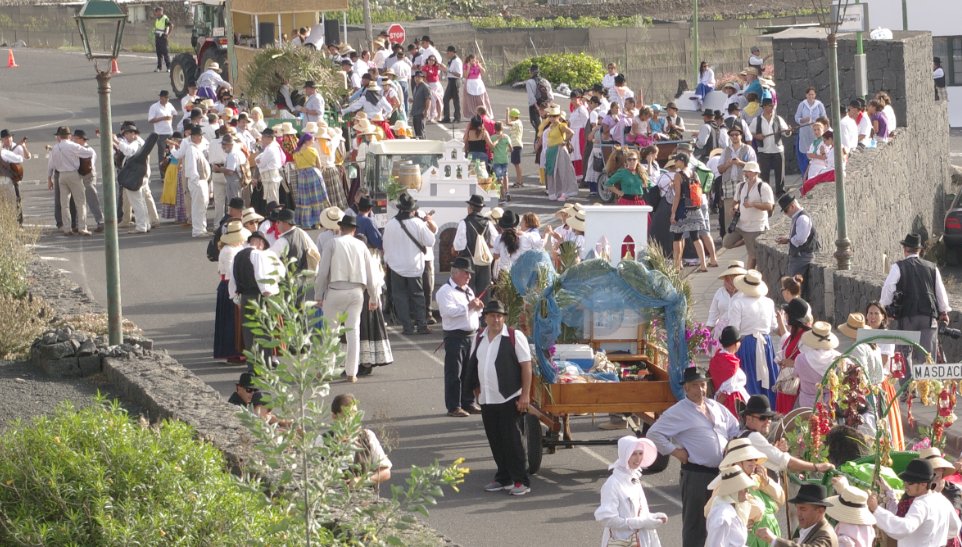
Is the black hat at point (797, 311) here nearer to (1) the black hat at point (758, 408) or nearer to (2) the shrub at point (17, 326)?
(1) the black hat at point (758, 408)

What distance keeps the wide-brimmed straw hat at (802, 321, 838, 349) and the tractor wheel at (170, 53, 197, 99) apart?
2642cm

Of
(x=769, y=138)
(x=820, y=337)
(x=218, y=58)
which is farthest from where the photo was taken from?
(x=218, y=58)

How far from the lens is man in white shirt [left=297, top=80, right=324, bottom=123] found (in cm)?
2691

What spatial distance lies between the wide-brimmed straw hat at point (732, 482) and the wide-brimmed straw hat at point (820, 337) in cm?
400

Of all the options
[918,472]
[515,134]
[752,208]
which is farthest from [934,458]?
[515,134]

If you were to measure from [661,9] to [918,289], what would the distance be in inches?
1756

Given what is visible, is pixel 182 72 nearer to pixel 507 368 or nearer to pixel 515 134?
pixel 515 134

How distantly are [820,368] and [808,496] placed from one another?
14.1 feet

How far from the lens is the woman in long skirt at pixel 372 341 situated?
16281 mm

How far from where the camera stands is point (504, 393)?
12.5 meters

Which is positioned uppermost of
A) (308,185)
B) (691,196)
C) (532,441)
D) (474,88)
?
(474,88)

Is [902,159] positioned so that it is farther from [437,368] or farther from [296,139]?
[437,368]

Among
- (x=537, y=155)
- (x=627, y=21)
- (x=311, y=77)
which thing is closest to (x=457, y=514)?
(x=537, y=155)

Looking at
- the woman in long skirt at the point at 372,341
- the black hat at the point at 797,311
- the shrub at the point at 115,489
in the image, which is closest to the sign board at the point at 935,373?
the black hat at the point at 797,311
